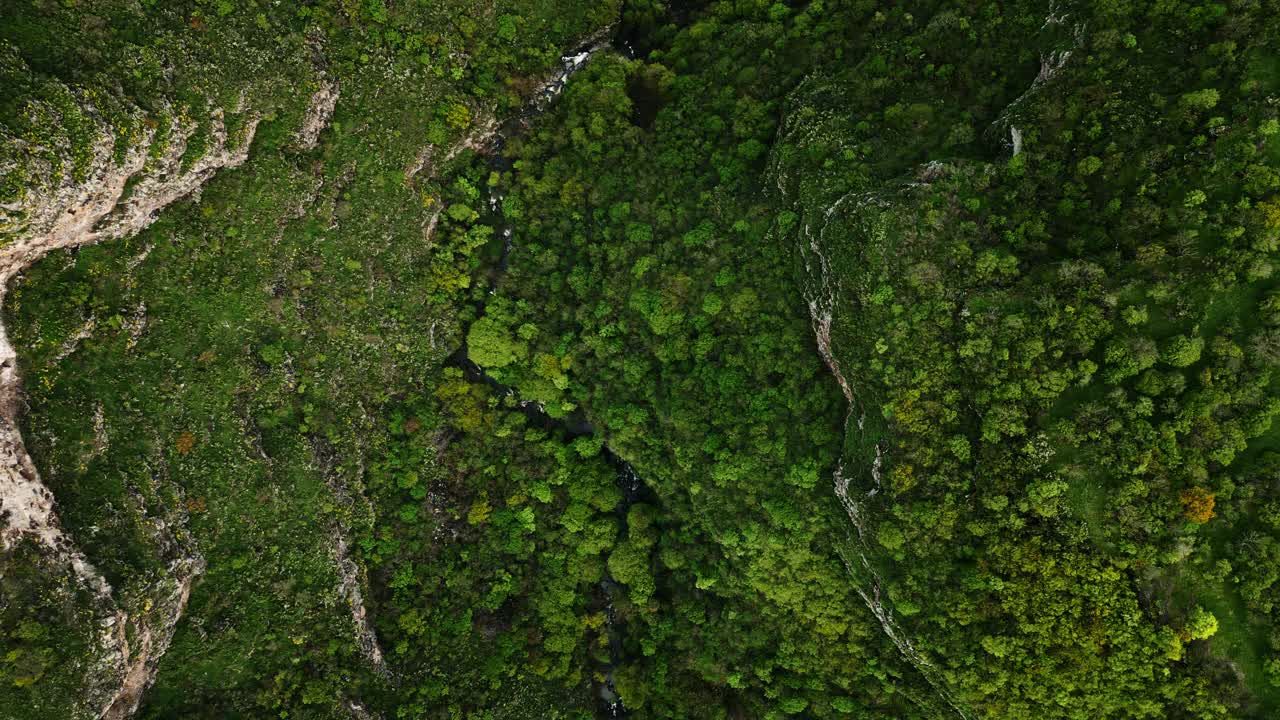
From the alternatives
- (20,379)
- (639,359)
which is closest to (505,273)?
(639,359)

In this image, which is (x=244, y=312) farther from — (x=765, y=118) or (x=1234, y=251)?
(x=1234, y=251)

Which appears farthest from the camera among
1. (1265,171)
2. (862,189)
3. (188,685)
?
(188,685)

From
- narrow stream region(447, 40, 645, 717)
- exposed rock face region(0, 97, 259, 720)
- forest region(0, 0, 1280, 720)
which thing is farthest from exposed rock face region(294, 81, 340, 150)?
narrow stream region(447, 40, 645, 717)

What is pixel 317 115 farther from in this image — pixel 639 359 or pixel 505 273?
pixel 639 359

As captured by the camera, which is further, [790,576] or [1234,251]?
[790,576]

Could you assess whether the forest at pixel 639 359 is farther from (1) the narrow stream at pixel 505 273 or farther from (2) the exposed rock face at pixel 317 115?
(1) the narrow stream at pixel 505 273

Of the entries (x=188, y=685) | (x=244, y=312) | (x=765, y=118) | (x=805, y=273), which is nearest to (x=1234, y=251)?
(x=805, y=273)

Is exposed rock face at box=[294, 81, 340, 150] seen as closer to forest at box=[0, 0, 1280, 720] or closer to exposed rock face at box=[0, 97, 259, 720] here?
forest at box=[0, 0, 1280, 720]
